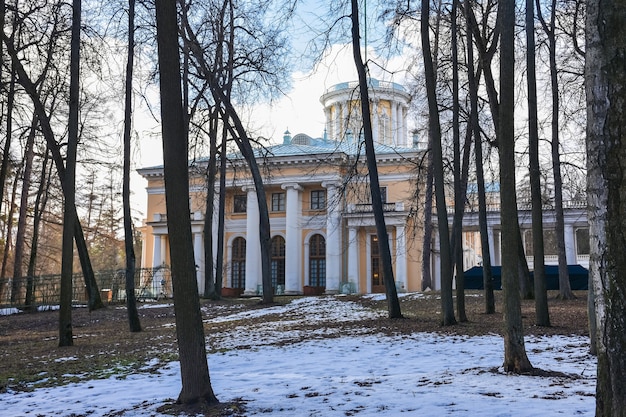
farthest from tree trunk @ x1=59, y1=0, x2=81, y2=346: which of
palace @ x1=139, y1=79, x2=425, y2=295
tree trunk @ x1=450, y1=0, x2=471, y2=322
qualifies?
palace @ x1=139, y1=79, x2=425, y2=295

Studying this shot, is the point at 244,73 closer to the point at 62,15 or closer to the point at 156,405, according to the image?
the point at 62,15

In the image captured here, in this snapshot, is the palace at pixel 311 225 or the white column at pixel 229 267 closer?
the palace at pixel 311 225

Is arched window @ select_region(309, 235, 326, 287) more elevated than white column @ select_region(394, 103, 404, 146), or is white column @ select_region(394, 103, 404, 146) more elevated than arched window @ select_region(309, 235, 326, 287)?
white column @ select_region(394, 103, 404, 146)

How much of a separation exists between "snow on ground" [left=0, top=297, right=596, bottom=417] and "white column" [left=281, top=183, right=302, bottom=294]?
3098 centimetres

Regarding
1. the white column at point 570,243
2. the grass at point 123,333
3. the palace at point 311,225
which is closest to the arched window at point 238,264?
the palace at point 311,225

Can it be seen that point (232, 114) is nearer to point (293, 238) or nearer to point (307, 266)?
point (293, 238)

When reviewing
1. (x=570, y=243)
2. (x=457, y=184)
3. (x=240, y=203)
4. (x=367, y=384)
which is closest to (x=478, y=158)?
(x=457, y=184)

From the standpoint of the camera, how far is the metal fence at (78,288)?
70.8ft

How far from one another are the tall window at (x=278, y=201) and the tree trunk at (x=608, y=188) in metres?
39.2

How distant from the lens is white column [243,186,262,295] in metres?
40.3

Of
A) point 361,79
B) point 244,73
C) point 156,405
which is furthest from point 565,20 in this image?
point 156,405

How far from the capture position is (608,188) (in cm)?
307

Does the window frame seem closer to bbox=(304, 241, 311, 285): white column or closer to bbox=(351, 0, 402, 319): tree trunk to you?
bbox=(304, 241, 311, 285): white column

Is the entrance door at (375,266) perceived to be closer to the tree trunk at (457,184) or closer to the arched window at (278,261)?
the arched window at (278,261)
